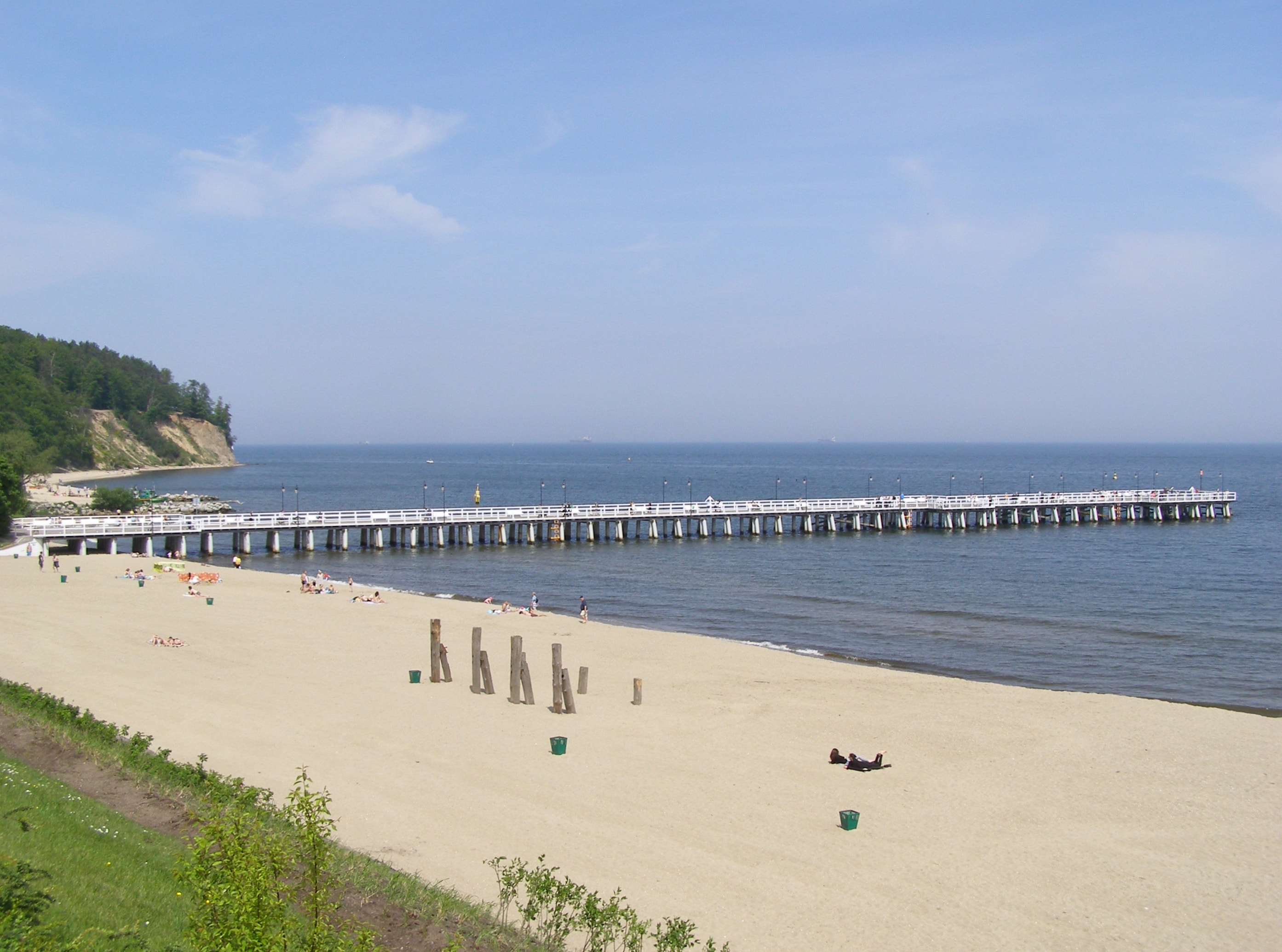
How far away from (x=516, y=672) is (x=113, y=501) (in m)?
56.1

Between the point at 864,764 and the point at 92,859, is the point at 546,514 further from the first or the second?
the point at 92,859

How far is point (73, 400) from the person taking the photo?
486 ft

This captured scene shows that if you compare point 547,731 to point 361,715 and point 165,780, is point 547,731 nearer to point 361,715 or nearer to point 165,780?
point 361,715

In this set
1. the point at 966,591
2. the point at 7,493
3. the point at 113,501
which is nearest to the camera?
the point at 966,591

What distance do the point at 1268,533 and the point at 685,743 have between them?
7311cm

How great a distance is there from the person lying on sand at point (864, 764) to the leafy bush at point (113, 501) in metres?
62.6

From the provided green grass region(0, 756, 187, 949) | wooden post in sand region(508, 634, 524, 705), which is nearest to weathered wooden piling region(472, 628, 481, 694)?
wooden post in sand region(508, 634, 524, 705)

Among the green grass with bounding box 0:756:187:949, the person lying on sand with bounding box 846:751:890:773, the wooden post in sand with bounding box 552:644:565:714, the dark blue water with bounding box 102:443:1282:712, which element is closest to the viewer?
the green grass with bounding box 0:756:187:949

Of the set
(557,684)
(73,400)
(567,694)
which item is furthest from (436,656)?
(73,400)

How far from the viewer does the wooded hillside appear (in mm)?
127875

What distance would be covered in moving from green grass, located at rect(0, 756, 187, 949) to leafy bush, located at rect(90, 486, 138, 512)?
62206 millimetres

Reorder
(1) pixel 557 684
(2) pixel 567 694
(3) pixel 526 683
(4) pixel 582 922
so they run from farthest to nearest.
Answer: (3) pixel 526 683 < (1) pixel 557 684 < (2) pixel 567 694 < (4) pixel 582 922

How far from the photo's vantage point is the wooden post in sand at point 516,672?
79.3ft

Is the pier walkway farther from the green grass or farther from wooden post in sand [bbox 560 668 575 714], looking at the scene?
the green grass
